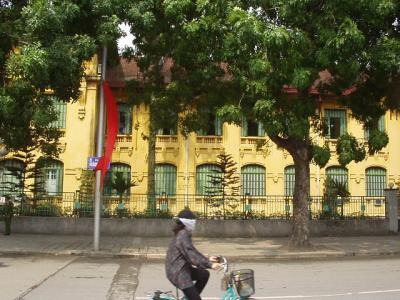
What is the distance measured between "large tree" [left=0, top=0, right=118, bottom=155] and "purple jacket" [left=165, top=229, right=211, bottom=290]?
8.16m

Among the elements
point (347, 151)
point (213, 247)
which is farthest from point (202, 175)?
point (347, 151)

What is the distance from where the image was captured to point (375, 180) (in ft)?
107

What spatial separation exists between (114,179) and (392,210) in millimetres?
12722

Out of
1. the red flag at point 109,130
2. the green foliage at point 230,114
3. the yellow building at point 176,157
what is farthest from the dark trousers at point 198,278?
the yellow building at point 176,157

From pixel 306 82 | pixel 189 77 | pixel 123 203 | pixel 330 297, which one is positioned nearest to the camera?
pixel 330 297

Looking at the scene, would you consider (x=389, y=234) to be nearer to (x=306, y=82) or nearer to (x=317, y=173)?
(x=317, y=173)

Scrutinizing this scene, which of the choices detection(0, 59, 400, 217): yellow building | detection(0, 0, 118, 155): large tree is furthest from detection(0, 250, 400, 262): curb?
detection(0, 59, 400, 217): yellow building

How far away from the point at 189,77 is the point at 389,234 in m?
11.9

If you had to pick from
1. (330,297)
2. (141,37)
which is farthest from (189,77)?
(330,297)

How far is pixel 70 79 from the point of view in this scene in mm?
14461

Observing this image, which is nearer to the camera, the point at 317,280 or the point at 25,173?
the point at 317,280

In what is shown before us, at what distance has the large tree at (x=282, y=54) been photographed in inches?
544

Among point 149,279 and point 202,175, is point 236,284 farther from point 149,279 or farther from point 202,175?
point 202,175

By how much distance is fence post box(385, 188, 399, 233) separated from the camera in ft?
77.0
